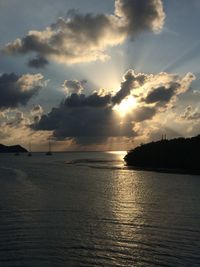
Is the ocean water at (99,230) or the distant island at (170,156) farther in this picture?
the distant island at (170,156)

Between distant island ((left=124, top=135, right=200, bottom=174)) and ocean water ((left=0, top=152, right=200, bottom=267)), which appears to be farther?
distant island ((left=124, top=135, right=200, bottom=174))

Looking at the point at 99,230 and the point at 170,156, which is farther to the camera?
the point at 170,156

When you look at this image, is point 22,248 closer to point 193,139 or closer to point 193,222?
point 193,222

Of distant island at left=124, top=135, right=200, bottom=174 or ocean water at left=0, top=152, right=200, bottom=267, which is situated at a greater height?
distant island at left=124, top=135, right=200, bottom=174

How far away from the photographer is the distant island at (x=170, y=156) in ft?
372

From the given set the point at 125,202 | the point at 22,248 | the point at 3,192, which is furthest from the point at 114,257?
the point at 3,192

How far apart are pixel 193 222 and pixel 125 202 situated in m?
15.4

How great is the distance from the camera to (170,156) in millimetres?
126688

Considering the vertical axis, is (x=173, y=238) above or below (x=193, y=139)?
below

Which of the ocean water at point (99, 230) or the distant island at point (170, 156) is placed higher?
the distant island at point (170, 156)

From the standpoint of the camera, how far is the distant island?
4464 inches

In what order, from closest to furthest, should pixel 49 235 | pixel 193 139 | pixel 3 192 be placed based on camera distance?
pixel 49 235 → pixel 3 192 → pixel 193 139

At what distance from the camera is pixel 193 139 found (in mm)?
124000

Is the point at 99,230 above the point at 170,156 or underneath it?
underneath
